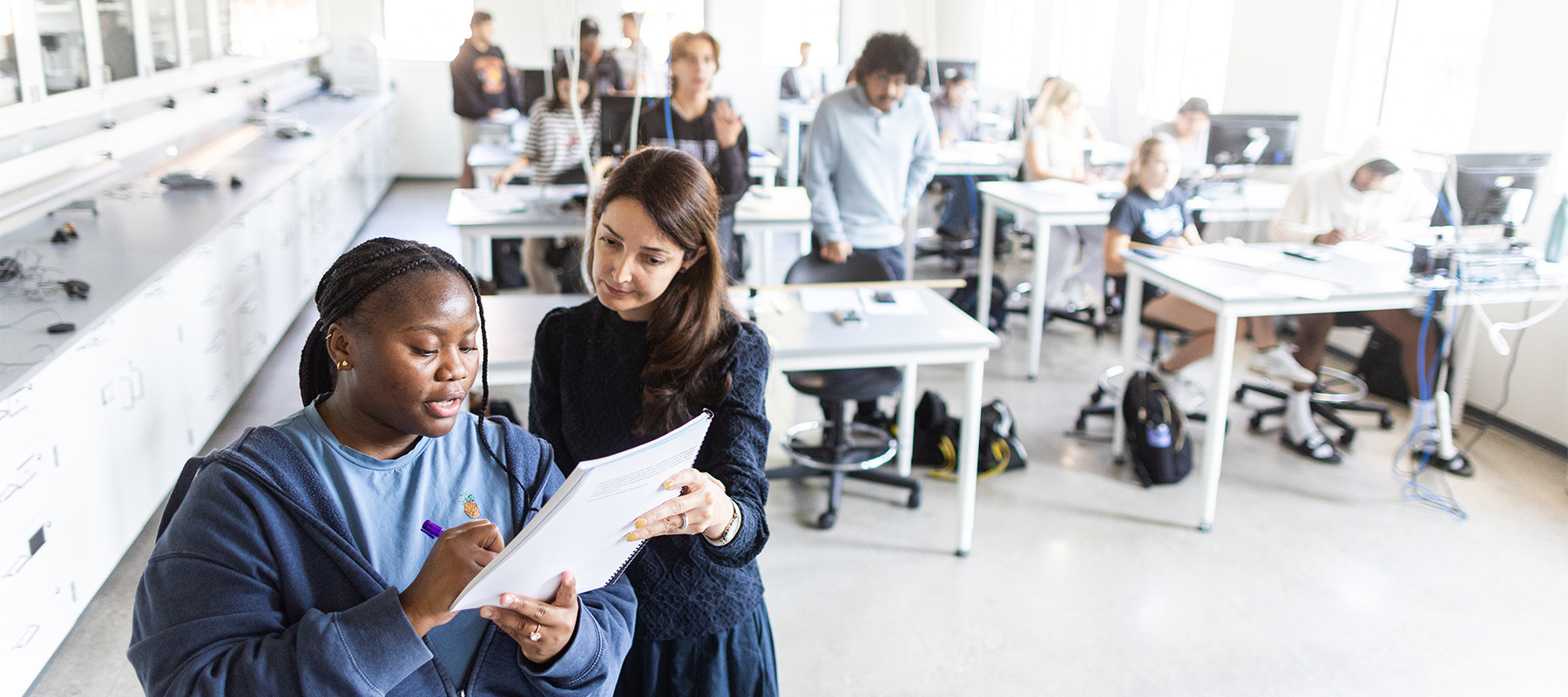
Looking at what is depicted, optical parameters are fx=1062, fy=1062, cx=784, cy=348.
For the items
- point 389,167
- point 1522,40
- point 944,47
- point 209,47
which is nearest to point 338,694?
point 1522,40

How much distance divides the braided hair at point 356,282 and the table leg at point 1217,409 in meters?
2.70

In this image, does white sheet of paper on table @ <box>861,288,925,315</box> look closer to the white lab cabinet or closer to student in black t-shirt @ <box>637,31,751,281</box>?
student in black t-shirt @ <box>637,31,751,281</box>

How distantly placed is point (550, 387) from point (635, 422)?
0.56 feet

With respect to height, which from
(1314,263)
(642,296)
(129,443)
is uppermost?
Answer: (642,296)

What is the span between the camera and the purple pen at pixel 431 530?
92cm

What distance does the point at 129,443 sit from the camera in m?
2.89

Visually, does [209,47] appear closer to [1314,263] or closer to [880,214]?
[880,214]

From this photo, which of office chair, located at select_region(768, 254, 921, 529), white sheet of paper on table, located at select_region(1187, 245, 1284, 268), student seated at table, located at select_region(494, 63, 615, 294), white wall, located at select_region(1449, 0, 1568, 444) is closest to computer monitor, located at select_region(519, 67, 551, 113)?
student seated at table, located at select_region(494, 63, 615, 294)

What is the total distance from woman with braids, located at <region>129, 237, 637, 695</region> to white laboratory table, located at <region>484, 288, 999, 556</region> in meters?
1.62

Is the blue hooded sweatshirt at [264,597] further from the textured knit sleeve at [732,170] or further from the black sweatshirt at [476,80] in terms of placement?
the black sweatshirt at [476,80]

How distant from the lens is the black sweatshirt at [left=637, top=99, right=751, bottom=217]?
156 inches

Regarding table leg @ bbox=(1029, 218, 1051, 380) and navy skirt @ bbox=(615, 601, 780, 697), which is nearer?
navy skirt @ bbox=(615, 601, 780, 697)

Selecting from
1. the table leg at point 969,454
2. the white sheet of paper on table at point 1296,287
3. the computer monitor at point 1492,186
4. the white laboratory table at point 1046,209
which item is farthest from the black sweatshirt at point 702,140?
the computer monitor at point 1492,186

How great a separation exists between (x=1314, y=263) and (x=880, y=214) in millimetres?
1528
